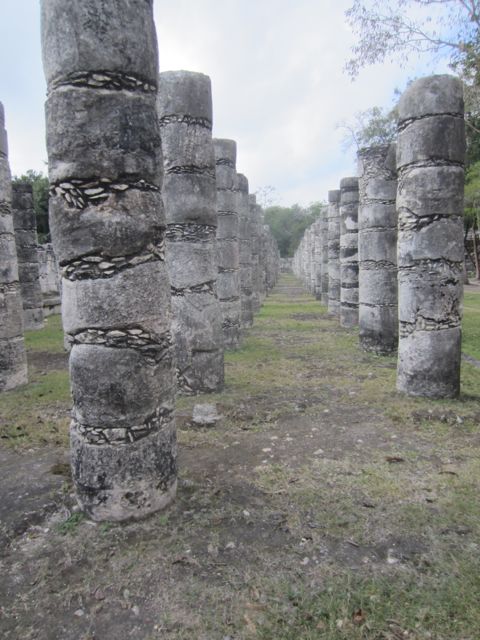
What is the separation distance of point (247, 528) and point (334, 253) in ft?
47.9

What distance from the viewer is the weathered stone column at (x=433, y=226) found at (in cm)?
625

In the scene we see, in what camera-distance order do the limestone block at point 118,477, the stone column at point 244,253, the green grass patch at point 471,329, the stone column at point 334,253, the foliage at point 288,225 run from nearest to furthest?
1. the limestone block at point 118,477
2. the green grass patch at point 471,329
3. the stone column at point 244,253
4. the stone column at point 334,253
5. the foliage at point 288,225

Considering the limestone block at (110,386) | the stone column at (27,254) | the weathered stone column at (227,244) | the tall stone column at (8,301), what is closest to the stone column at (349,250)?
the weathered stone column at (227,244)

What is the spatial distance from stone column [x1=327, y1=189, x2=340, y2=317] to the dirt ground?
10.7 m

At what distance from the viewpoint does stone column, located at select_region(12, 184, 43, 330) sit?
14.1m

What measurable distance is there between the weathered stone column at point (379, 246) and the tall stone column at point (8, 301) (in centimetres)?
644

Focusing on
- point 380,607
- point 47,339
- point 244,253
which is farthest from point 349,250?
point 380,607

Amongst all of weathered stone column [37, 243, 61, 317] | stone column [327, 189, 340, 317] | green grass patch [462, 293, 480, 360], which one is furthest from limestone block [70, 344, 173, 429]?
weathered stone column [37, 243, 61, 317]

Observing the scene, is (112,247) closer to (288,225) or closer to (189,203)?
(189,203)

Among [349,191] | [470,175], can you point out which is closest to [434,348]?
[349,191]

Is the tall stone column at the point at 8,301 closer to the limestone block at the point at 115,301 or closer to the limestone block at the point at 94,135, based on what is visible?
the limestone block at the point at 115,301

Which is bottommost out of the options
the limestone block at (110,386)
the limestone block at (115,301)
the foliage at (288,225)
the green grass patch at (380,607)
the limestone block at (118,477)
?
the green grass patch at (380,607)

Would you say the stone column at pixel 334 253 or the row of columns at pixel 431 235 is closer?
the row of columns at pixel 431 235

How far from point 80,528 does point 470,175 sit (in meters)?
18.8
